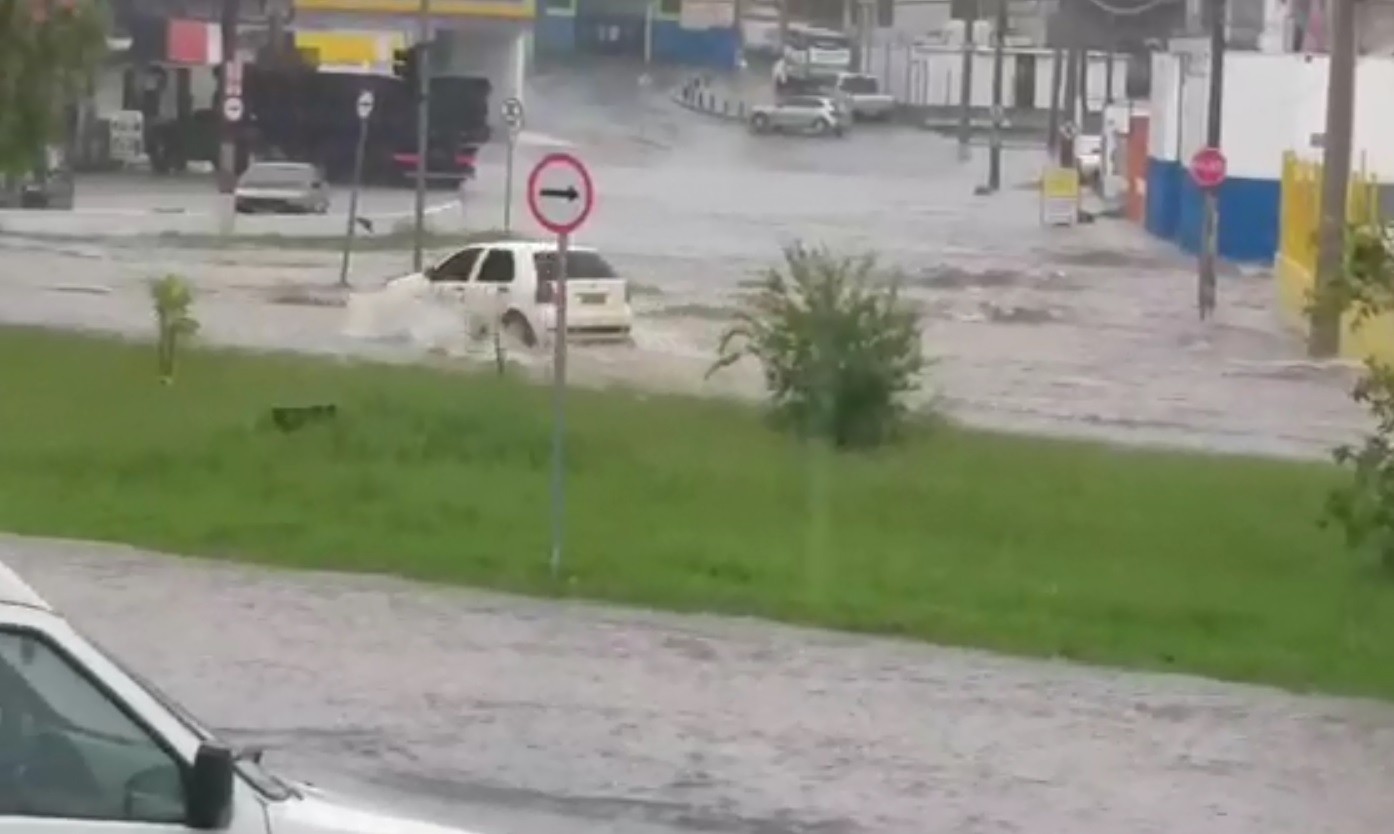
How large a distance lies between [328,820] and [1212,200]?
46643 millimetres

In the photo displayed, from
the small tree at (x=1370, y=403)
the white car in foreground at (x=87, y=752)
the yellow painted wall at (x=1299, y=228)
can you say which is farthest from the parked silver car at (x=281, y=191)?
the white car in foreground at (x=87, y=752)

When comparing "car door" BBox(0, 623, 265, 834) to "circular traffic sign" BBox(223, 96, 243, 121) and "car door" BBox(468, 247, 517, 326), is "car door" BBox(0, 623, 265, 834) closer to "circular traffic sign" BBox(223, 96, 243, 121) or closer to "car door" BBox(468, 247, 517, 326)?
"car door" BBox(468, 247, 517, 326)

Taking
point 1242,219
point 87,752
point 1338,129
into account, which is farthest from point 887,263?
point 87,752

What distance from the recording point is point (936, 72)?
411 feet

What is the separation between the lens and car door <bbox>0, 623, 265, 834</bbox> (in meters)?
6.08

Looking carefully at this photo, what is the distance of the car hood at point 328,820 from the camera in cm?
629

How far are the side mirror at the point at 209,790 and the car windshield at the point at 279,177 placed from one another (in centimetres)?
6199

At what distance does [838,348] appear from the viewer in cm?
2480

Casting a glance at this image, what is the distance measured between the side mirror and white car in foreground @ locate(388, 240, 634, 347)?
99.7 ft

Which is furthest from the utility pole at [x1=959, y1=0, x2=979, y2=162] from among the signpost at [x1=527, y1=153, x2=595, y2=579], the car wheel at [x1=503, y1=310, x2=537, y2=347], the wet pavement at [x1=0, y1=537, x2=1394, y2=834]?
the wet pavement at [x1=0, y1=537, x2=1394, y2=834]

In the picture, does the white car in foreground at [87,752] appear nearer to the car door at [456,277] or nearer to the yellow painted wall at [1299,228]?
the car door at [456,277]

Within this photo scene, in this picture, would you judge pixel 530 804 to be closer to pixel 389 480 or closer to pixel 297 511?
pixel 297 511

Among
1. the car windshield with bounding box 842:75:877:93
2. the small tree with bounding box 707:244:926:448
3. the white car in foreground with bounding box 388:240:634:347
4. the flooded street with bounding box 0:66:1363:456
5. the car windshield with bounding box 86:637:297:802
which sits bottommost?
the flooded street with bounding box 0:66:1363:456

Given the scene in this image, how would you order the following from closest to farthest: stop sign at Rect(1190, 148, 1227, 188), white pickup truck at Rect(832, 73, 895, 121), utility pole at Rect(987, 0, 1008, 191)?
stop sign at Rect(1190, 148, 1227, 188) → utility pole at Rect(987, 0, 1008, 191) → white pickup truck at Rect(832, 73, 895, 121)
